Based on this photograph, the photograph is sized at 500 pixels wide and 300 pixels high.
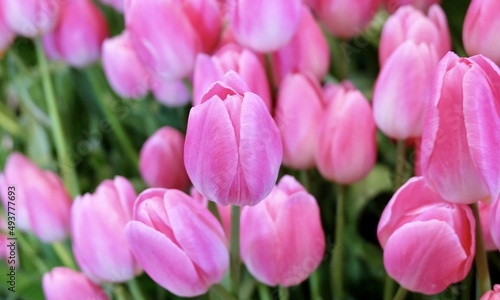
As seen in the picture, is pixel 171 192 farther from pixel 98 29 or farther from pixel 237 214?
pixel 98 29

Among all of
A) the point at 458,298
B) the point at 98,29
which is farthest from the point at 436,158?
the point at 98,29

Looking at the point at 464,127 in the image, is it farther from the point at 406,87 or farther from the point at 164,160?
the point at 164,160

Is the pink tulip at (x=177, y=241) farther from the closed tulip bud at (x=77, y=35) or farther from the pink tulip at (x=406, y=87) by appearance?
the closed tulip bud at (x=77, y=35)

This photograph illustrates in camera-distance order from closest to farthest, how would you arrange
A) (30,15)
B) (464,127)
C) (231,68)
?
(464,127), (231,68), (30,15)

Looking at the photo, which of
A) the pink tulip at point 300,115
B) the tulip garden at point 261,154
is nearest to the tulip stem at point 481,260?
the tulip garden at point 261,154

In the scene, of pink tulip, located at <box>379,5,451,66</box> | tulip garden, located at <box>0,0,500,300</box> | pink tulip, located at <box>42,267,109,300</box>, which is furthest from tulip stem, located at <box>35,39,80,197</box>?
pink tulip, located at <box>379,5,451,66</box>

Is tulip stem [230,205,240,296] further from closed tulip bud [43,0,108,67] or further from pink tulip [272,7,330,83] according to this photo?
closed tulip bud [43,0,108,67]

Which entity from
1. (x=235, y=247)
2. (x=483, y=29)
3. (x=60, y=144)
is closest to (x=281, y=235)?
(x=235, y=247)
